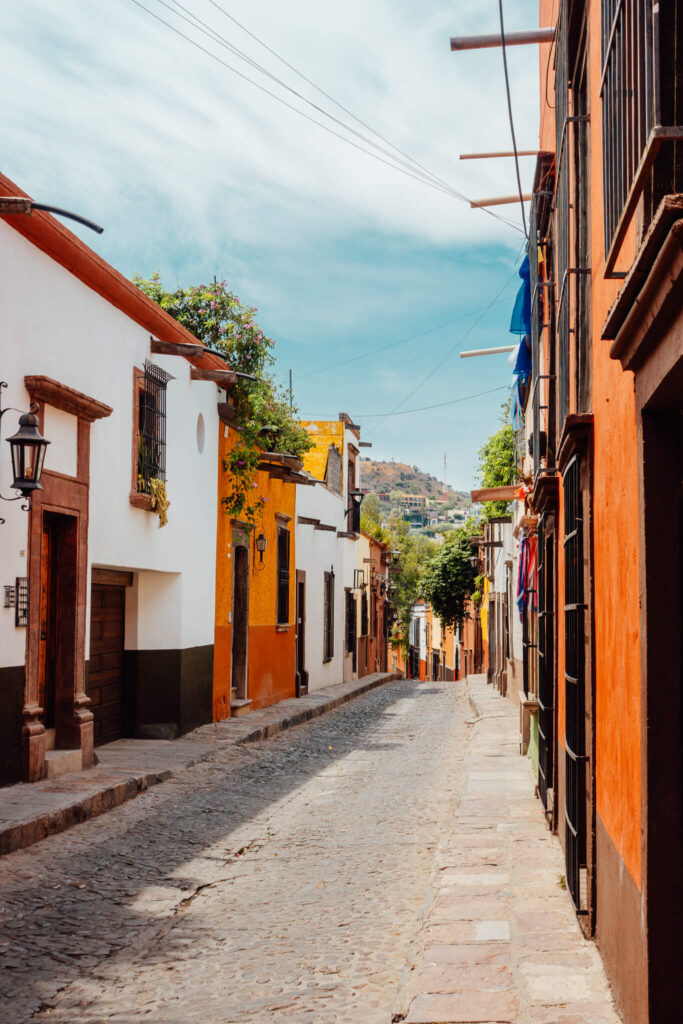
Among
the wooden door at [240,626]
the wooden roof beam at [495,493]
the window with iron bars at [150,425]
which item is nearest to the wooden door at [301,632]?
the wooden door at [240,626]

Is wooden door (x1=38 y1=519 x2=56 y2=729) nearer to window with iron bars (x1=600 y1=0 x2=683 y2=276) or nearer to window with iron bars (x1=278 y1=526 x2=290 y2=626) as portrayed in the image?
window with iron bars (x1=600 y1=0 x2=683 y2=276)

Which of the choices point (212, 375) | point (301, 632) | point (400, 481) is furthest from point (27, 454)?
point (400, 481)

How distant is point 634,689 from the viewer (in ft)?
11.8

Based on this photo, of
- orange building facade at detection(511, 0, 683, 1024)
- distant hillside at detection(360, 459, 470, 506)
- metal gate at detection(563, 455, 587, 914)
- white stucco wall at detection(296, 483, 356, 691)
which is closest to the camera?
orange building facade at detection(511, 0, 683, 1024)

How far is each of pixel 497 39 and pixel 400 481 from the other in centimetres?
18058

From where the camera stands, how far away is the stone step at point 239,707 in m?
16.4

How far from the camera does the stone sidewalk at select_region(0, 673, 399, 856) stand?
7.61 meters

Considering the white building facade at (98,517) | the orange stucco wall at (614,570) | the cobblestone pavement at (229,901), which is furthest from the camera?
the white building facade at (98,517)

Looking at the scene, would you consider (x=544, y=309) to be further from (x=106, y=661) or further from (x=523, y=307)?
(x=106, y=661)

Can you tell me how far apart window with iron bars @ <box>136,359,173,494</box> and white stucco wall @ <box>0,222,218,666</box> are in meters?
0.19

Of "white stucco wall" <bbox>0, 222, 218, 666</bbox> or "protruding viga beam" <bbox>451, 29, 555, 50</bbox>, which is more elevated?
"protruding viga beam" <bbox>451, 29, 555, 50</bbox>

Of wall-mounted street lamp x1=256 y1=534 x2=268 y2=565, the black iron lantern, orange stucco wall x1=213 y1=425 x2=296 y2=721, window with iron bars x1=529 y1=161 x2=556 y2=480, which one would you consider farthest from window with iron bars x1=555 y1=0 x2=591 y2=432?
wall-mounted street lamp x1=256 y1=534 x2=268 y2=565

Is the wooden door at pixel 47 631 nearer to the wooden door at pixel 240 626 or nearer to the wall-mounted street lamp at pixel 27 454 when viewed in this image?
the wall-mounted street lamp at pixel 27 454

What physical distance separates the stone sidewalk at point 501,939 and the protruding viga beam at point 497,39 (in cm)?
539
